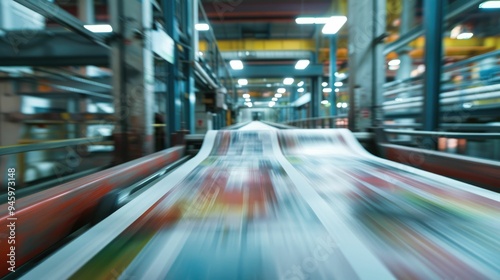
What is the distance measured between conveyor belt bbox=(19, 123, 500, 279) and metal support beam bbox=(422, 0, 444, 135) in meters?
0.95

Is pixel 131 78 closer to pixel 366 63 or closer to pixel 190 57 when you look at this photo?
pixel 190 57

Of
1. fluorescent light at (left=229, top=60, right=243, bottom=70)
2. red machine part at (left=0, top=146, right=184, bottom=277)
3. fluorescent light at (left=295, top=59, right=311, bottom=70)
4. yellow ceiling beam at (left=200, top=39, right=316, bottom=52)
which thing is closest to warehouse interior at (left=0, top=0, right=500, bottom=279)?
red machine part at (left=0, top=146, right=184, bottom=277)

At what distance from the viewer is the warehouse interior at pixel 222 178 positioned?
0.72 meters

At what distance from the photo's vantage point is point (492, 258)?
0.71 metres

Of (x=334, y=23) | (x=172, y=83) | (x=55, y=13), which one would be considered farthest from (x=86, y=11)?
(x=334, y=23)

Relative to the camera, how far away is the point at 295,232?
0.88 meters

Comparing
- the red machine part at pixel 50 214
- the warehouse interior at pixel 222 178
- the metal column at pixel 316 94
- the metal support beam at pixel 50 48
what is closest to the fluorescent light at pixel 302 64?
the metal column at pixel 316 94

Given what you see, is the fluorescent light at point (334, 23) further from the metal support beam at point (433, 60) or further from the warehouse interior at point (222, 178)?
the metal support beam at point (433, 60)

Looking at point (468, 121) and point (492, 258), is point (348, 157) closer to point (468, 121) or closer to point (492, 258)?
point (492, 258)

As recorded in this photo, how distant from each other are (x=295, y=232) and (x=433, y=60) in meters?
2.09

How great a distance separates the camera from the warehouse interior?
72 cm

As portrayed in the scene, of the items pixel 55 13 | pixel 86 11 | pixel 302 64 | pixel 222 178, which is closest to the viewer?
pixel 55 13

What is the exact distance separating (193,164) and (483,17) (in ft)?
31.5

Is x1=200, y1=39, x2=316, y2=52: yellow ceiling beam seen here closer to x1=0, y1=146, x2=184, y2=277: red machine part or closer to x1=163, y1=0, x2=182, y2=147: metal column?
x1=163, y1=0, x2=182, y2=147: metal column
